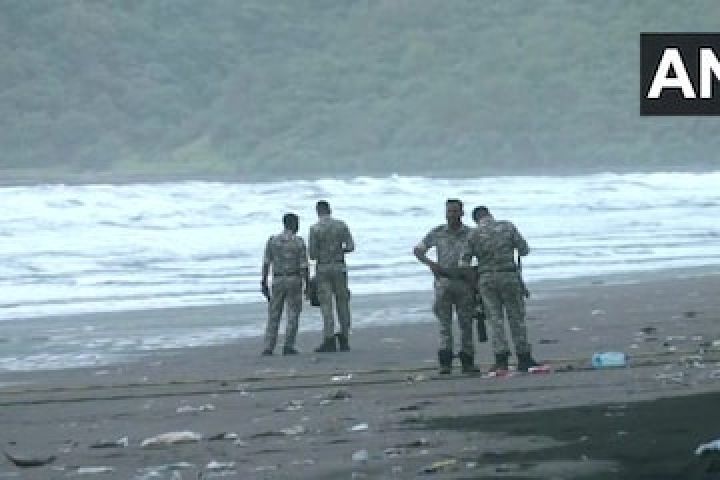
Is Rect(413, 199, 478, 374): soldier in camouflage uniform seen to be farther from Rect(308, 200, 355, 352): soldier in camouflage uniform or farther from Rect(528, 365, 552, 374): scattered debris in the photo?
Rect(308, 200, 355, 352): soldier in camouflage uniform

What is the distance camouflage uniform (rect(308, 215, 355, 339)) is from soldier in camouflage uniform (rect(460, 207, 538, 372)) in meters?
3.81

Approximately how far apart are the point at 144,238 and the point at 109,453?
33765mm

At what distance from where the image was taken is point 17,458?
49.4ft

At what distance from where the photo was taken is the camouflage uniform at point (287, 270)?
2208 cm

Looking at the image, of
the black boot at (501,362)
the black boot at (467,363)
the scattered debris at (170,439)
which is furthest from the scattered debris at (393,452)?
the black boot at (467,363)

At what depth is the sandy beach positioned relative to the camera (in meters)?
13.2

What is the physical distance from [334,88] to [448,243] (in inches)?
3596

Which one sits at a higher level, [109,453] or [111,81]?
[111,81]

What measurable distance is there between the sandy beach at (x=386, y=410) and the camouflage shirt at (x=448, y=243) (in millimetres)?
1034

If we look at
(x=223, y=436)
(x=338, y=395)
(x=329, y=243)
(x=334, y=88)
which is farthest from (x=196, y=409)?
(x=334, y=88)

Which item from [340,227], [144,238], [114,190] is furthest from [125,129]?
[340,227]

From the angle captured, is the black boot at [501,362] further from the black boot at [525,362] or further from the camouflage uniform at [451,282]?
the camouflage uniform at [451,282]

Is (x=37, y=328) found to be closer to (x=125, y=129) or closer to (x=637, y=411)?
(x=637, y=411)

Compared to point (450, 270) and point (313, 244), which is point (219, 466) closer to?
point (450, 270)
